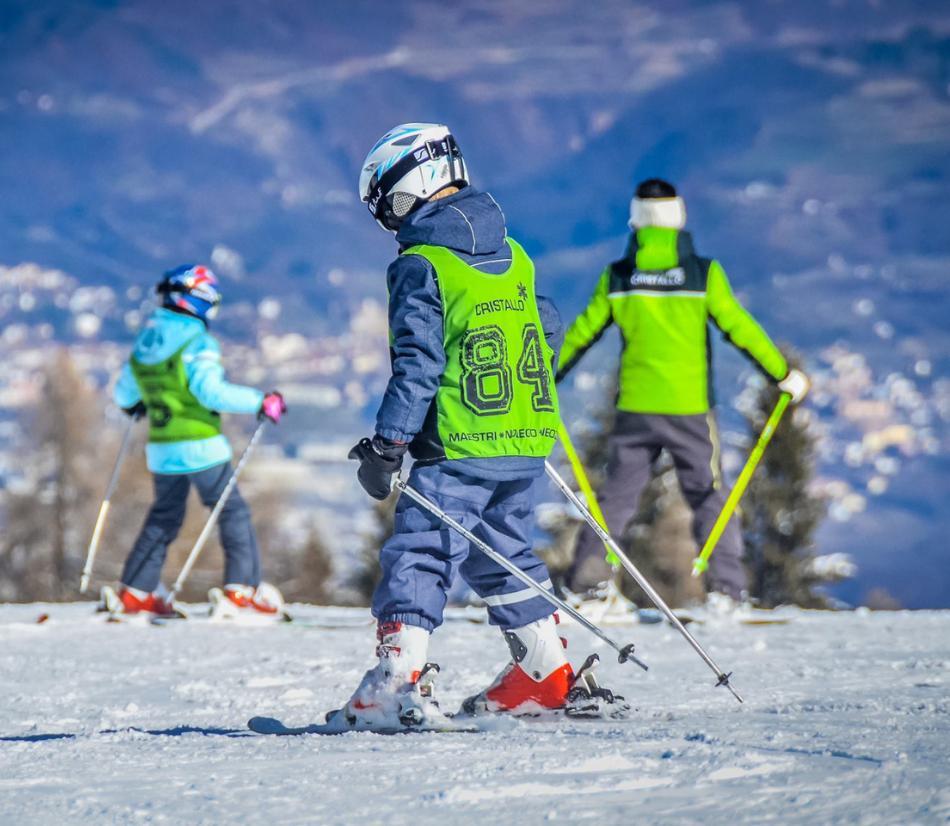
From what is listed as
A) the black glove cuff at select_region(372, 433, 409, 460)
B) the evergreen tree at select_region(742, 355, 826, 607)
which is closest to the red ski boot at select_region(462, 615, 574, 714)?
the black glove cuff at select_region(372, 433, 409, 460)

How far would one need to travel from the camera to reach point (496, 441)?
3.88m

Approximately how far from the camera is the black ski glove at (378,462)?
3.79 m

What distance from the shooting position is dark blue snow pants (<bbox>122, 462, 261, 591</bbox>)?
784cm

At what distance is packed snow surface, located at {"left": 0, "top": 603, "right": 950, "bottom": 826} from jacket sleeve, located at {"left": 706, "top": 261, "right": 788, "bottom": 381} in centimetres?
156

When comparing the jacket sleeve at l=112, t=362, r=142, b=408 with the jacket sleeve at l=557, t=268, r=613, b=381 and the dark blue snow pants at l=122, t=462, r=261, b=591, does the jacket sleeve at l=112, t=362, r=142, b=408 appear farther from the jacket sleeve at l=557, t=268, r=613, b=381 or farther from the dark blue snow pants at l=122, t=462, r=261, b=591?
the jacket sleeve at l=557, t=268, r=613, b=381

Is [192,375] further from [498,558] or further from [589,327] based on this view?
[498,558]

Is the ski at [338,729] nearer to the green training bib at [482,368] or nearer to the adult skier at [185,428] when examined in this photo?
the green training bib at [482,368]

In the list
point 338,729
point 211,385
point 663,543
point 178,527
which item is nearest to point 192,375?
point 211,385

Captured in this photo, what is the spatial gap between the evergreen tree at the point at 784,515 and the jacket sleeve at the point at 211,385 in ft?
97.4

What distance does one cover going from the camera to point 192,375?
7.68m

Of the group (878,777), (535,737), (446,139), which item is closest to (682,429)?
(446,139)

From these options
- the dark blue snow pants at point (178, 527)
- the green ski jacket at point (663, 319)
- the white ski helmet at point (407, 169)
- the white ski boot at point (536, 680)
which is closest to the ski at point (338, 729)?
the white ski boot at point (536, 680)

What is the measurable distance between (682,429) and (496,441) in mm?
3611

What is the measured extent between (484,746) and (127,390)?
547 centimetres
